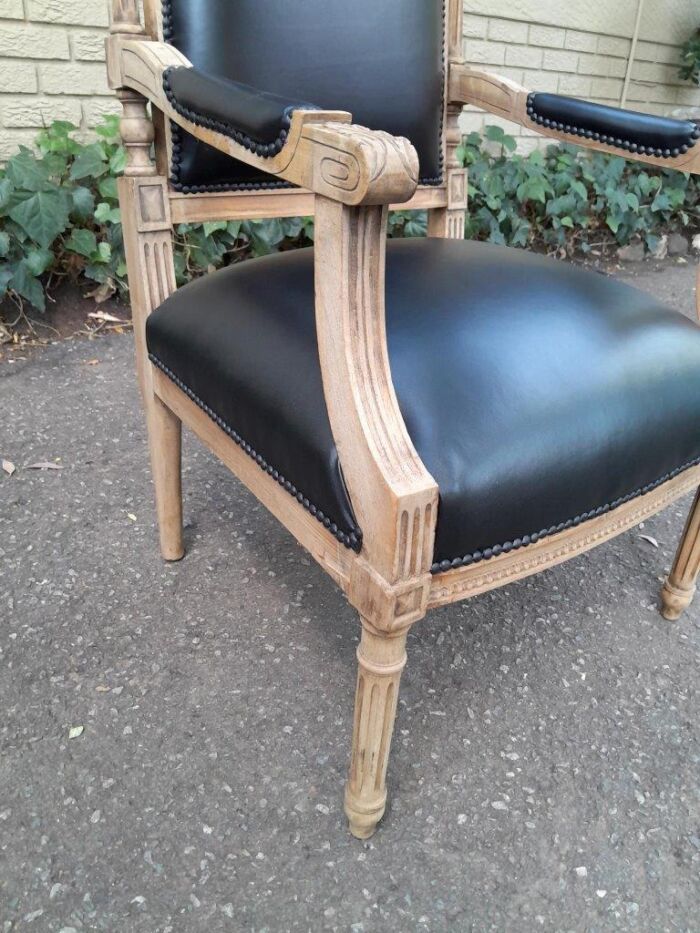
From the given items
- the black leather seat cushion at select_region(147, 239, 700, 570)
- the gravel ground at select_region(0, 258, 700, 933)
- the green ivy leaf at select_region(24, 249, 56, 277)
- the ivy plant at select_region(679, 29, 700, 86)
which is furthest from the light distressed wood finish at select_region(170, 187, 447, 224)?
the ivy plant at select_region(679, 29, 700, 86)

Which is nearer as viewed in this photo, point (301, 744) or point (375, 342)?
point (375, 342)

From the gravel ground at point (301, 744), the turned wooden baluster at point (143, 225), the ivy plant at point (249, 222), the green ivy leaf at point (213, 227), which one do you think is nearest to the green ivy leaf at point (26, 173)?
the ivy plant at point (249, 222)

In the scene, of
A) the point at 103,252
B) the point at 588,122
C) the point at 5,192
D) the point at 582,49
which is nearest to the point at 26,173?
the point at 5,192

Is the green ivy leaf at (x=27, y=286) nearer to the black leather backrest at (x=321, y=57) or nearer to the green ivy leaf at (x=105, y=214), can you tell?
the green ivy leaf at (x=105, y=214)

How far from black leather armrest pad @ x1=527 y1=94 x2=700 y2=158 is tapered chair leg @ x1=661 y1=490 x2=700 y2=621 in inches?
19.5

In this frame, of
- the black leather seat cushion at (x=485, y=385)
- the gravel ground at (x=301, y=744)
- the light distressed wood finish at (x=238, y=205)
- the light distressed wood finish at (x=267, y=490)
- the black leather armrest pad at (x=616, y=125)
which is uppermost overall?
the black leather armrest pad at (x=616, y=125)

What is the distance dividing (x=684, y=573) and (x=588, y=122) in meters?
0.71

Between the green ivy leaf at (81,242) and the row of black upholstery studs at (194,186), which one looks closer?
the row of black upholstery studs at (194,186)

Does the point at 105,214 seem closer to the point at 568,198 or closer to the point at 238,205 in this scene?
the point at 238,205

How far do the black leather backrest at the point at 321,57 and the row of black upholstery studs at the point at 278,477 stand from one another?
0.32 meters

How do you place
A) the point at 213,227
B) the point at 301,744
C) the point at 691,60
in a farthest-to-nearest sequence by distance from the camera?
the point at 691,60 < the point at 213,227 < the point at 301,744

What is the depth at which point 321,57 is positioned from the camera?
3.48ft

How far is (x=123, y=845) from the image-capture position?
844mm

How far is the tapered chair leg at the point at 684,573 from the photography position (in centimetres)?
110
